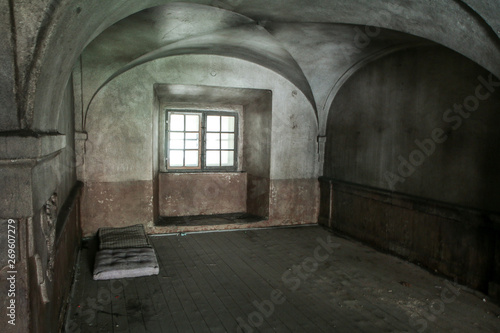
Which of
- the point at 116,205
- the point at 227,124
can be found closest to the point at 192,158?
the point at 227,124

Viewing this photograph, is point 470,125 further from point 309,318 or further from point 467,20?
point 309,318

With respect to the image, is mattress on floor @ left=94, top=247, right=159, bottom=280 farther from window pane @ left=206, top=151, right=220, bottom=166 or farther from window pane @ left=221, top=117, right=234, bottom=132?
window pane @ left=221, top=117, right=234, bottom=132

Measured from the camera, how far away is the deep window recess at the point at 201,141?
298 inches

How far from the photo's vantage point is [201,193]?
775 centimetres

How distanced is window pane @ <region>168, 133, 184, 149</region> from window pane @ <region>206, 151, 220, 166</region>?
0.63m

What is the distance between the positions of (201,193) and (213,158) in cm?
83

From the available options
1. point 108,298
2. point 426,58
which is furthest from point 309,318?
point 426,58

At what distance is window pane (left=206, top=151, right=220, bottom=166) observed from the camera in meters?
→ 7.84

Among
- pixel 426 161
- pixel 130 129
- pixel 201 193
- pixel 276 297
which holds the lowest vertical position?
pixel 276 297

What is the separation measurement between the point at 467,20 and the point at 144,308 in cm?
411

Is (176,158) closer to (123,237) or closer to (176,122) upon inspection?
(176,122)

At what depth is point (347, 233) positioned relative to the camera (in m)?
Answer: 6.45

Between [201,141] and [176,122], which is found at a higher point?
[176,122]

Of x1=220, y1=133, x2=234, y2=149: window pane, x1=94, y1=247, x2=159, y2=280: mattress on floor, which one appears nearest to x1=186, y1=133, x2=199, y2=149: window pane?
x1=220, y1=133, x2=234, y2=149: window pane
